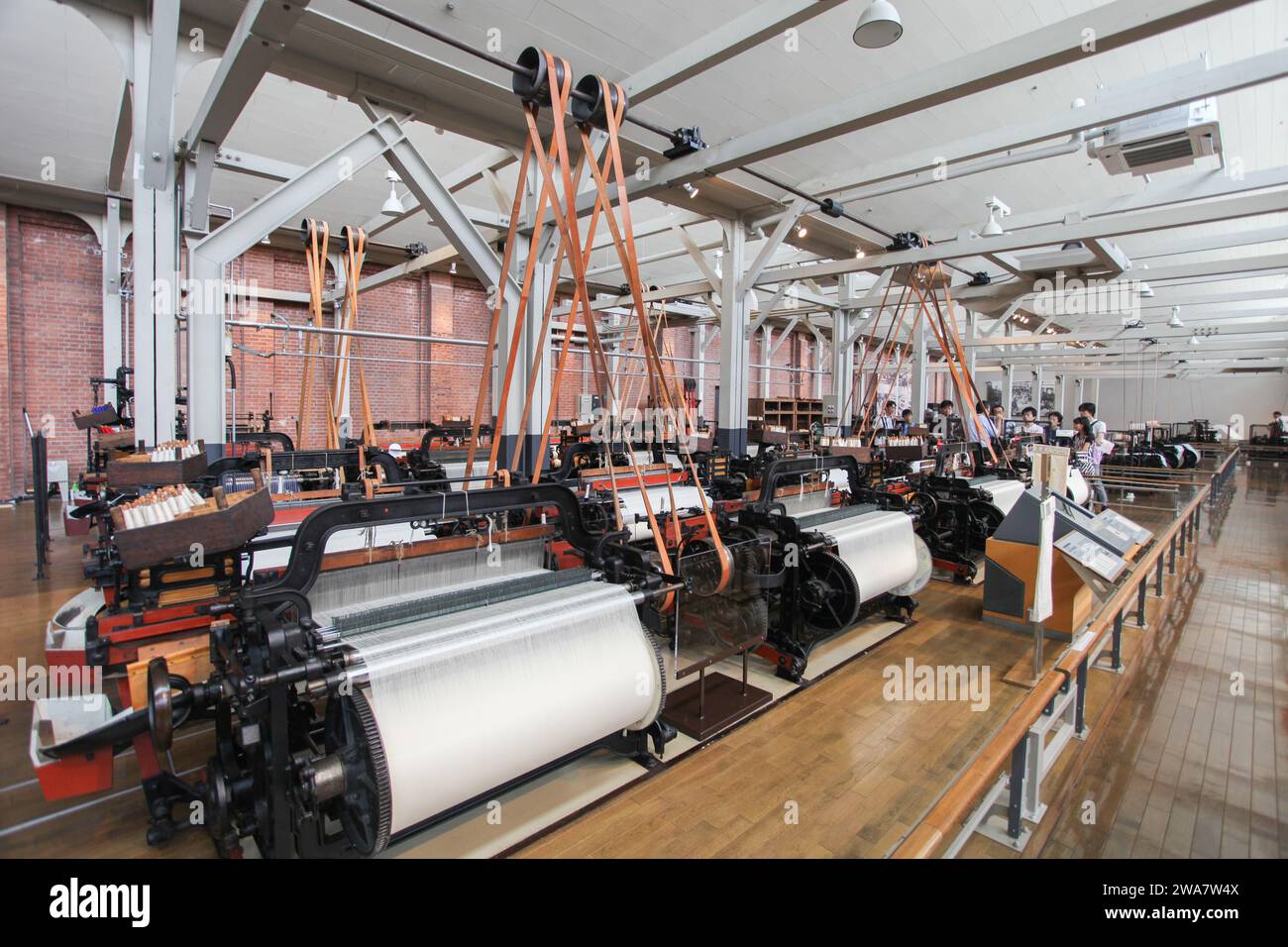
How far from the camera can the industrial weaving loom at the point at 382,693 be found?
173 centimetres

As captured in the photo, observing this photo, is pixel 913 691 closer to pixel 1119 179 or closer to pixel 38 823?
pixel 38 823

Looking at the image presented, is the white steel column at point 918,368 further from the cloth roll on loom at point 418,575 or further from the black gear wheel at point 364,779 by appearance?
the black gear wheel at point 364,779

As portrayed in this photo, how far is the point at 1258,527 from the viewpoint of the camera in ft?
27.6

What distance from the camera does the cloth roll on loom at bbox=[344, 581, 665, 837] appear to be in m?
1.78

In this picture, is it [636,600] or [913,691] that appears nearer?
[636,600]

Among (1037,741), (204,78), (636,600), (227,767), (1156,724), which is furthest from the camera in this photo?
(204,78)

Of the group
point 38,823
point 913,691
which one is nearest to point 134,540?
point 38,823

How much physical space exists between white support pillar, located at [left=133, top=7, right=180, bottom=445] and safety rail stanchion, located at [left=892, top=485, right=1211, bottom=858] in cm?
452

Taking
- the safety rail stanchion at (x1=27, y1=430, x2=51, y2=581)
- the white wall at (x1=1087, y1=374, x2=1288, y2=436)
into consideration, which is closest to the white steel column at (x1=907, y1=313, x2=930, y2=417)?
the safety rail stanchion at (x1=27, y1=430, x2=51, y2=581)

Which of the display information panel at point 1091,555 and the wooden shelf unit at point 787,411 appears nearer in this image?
the display information panel at point 1091,555

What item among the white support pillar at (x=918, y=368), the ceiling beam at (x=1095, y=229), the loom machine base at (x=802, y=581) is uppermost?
the ceiling beam at (x=1095, y=229)

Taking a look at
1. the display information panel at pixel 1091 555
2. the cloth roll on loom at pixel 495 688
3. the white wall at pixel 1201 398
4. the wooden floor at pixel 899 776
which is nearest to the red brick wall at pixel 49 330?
the wooden floor at pixel 899 776
